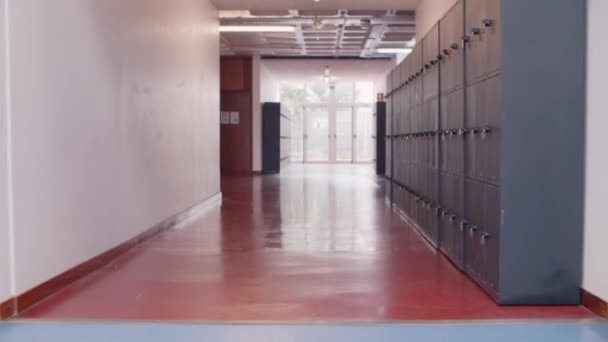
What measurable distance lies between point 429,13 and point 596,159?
5156mm

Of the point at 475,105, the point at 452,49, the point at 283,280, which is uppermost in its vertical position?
the point at 452,49

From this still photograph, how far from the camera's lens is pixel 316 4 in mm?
9320

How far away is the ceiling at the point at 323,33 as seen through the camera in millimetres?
10883

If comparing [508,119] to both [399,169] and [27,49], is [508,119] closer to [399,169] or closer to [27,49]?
[27,49]

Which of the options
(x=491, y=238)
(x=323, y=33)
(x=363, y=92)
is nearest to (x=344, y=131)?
(x=363, y=92)

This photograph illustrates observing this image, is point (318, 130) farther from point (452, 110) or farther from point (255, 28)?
point (452, 110)

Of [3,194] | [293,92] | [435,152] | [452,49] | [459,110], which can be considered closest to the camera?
[3,194]

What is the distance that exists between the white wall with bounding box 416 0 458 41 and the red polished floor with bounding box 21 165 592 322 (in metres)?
→ 2.59

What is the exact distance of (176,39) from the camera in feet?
23.5

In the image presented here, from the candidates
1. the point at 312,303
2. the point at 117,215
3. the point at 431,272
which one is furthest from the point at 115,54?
the point at 431,272

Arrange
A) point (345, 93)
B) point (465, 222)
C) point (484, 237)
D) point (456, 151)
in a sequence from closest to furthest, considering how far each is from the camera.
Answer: point (484, 237) → point (465, 222) → point (456, 151) → point (345, 93)

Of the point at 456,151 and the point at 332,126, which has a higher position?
the point at 332,126

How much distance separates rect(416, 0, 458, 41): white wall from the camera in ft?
23.1

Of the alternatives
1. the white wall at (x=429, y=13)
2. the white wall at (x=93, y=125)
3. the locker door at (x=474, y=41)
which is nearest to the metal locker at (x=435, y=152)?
the locker door at (x=474, y=41)
